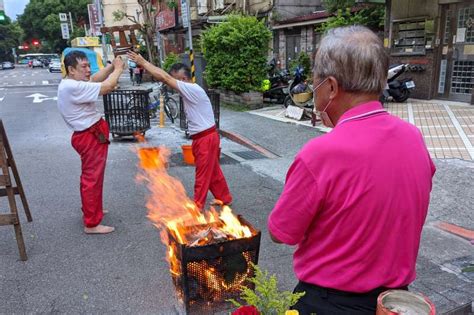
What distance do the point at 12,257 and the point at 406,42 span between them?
11388 millimetres

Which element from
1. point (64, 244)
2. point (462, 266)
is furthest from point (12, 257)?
point (462, 266)

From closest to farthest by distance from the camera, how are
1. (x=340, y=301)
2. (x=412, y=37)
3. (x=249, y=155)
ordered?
(x=340, y=301)
(x=249, y=155)
(x=412, y=37)

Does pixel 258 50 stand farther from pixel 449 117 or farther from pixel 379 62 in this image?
pixel 379 62

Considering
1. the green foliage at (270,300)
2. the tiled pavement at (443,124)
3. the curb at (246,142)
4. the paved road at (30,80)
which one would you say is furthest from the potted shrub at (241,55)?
the paved road at (30,80)

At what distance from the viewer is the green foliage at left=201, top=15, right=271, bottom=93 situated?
12.2 meters

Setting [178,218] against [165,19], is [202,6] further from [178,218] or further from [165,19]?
[178,218]

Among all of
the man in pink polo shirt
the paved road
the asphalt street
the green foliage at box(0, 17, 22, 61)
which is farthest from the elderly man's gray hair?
the green foliage at box(0, 17, 22, 61)

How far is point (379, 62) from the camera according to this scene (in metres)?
1.37

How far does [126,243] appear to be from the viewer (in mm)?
4281

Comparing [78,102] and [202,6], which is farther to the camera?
[202,6]

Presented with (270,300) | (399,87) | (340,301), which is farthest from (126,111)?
(340,301)

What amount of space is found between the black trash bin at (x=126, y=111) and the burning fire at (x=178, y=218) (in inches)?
49.9

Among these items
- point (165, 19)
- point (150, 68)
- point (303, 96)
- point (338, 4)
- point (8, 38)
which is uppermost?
point (8, 38)

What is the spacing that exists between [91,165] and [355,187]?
11.9ft
